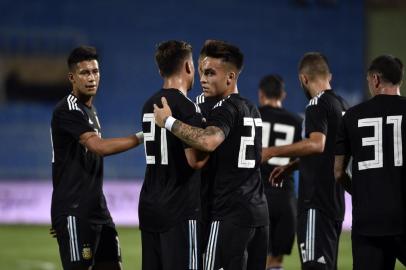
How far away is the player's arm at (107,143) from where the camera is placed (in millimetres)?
6031

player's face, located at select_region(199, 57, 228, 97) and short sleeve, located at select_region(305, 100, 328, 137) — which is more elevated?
player's face, located at select_region(199, 57, 228, 97)

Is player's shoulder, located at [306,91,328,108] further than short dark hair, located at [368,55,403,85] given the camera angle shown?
Yes

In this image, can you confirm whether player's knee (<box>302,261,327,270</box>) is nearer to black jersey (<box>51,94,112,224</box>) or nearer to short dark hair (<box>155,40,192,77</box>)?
black jersey (<box>51,94,112,224</box>)

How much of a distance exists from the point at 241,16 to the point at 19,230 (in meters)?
7.78

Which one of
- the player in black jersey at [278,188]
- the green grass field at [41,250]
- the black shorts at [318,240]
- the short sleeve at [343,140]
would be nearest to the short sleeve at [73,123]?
the short sleeve at [343,140]

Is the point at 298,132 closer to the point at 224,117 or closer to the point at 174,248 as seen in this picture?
the point at 224,117

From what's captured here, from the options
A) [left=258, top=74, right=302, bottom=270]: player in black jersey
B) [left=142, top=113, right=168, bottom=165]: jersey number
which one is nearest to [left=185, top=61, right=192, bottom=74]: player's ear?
[left=142, top=113, right=168, bottom=165]: jersey number

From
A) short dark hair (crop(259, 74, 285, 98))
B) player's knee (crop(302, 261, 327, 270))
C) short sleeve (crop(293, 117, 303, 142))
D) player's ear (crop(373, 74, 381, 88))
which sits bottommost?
player's knee (crop(302, 261, 327, 270))

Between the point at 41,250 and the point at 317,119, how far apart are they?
6409 millimetres

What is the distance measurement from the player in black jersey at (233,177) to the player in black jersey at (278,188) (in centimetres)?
287

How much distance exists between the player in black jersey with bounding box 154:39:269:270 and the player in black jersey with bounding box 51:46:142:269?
78cm

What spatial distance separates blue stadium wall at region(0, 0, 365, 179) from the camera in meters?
19.2

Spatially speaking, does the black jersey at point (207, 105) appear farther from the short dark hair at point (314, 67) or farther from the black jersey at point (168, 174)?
the short dark hair at point (314, 67)

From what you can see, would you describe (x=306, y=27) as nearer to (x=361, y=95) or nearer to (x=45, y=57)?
(x=361, y=95)
